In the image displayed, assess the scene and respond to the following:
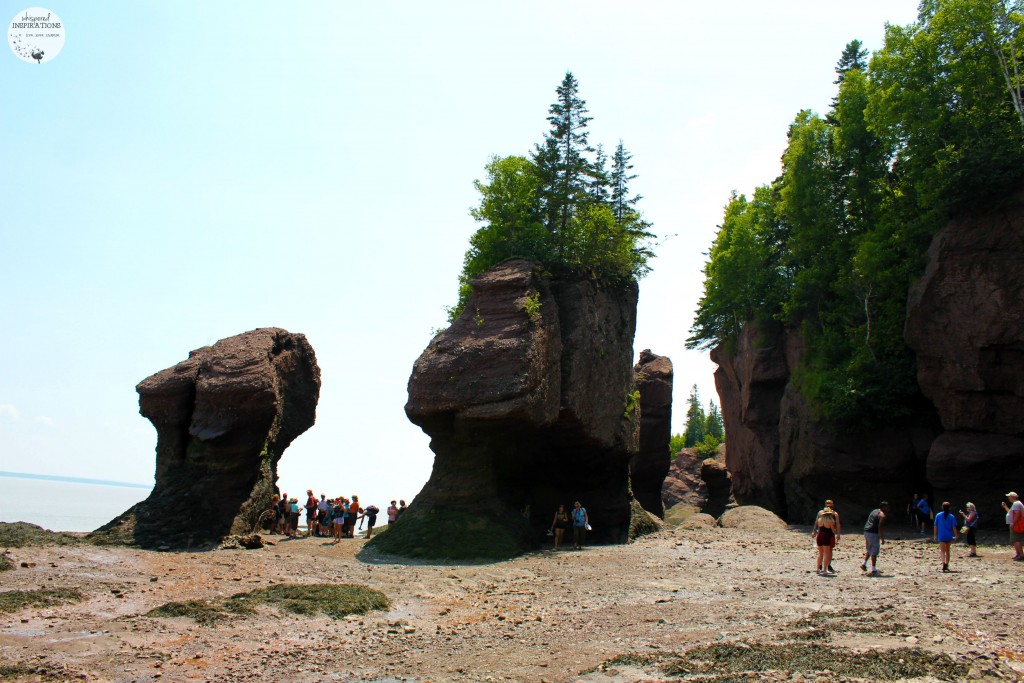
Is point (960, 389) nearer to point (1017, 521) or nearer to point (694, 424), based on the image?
point (1017, 521)

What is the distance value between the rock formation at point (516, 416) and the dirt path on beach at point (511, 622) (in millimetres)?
4230

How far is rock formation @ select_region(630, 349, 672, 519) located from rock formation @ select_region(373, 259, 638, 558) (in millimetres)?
14108

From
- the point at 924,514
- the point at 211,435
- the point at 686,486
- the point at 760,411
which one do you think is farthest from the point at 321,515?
the point at 686,486

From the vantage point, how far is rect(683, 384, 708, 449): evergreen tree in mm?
101250

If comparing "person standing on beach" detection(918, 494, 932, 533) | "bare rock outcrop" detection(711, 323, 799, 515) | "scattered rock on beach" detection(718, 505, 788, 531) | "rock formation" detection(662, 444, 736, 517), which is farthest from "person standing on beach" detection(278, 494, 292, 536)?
"rock formation" detection(662, 444, 736, 517)

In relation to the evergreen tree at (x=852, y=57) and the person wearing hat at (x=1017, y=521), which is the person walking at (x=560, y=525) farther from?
the evergreen tree at (x=852, y=57)

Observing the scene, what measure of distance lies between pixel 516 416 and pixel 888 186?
89.2ft

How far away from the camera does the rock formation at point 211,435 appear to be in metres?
24.3

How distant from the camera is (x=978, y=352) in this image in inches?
1166

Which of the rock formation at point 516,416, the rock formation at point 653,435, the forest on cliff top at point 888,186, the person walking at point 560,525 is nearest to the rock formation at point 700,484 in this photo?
the rock formation at point 653,435

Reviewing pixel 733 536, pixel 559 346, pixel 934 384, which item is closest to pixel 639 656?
pixel 559 346

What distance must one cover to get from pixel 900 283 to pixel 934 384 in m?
6.40

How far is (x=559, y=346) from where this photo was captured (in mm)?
28125

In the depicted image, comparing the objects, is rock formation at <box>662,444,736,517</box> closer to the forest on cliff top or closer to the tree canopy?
the forest on cliff top
